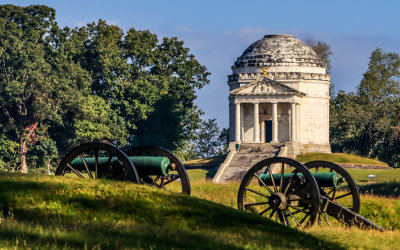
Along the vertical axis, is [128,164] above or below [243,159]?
above

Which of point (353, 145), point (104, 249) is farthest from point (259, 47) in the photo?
point (104, 249)

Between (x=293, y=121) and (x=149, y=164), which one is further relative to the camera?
(x=293, y=121)

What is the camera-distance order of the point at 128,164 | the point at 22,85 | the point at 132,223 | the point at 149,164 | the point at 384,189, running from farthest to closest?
1. the point at 22,85
2. the point at 384,189
3. the point at 149,164
4. the point at 128,164
5. the point at 132,223

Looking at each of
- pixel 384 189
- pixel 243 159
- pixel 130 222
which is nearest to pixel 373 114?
pixel 243 159

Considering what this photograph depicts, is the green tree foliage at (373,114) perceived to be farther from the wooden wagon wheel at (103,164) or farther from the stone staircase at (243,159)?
the wooden wagon wheel at (103,164)

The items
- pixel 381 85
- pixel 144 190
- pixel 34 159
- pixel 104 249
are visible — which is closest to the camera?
pixel 104 249

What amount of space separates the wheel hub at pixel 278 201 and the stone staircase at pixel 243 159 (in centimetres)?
4548

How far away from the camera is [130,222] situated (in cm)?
2358

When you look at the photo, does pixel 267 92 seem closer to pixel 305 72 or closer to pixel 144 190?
pixel 305 72

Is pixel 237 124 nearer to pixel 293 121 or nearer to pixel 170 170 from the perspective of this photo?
pixel 293 121

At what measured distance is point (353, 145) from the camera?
101125 mm

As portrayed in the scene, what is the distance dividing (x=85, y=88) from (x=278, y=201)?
66625mm

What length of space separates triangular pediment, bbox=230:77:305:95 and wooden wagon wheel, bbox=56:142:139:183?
64070 mm

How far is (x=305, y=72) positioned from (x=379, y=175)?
97.5ft
